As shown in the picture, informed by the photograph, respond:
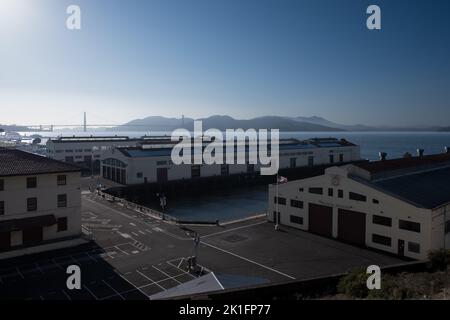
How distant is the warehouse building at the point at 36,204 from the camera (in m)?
32.4

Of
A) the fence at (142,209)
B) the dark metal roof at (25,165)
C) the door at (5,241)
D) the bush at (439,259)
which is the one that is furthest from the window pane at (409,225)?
the door at (5,241)

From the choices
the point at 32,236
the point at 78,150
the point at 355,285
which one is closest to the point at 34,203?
the point at 32,236

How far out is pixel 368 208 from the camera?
34.8 m

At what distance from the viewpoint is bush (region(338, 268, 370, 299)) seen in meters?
17.2

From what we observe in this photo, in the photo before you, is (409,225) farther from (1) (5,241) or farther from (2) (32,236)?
(1) (5,241)

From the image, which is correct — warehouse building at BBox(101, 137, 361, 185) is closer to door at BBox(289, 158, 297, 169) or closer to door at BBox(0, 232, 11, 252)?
door at BBox(289, 158, 297, 169)

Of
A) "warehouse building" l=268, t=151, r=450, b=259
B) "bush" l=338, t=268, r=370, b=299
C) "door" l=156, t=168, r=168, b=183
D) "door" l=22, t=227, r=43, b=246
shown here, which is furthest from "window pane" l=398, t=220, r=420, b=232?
"door" l=156, t=168, r=168, b=183

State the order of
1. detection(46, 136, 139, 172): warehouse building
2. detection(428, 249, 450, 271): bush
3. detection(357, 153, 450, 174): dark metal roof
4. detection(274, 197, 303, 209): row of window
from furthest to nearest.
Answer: detection(46, 136, 139, 172): warehouse building < detection(274, 197, 303, 209): row of window < detection(357, 153, 450, 174): dark metal roof < detection(428, 249, 450, 271): bush

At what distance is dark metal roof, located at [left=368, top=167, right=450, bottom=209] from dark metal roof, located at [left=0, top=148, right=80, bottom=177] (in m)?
30.0

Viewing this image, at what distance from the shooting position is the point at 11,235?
105 ft

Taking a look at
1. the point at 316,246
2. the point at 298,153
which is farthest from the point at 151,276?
the point at 298,153

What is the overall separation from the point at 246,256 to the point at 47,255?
1675 cm

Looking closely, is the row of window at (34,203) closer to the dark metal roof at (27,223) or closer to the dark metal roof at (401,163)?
the dark metal roof at (27,223)

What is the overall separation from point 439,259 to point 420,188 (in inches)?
555
